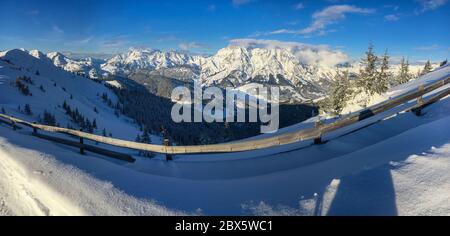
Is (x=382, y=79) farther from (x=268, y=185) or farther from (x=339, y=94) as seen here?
(x=268, y=185)

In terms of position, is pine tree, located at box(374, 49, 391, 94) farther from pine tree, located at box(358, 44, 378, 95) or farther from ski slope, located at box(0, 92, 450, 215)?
ski slope, located at box(0, 92, 450, 215)

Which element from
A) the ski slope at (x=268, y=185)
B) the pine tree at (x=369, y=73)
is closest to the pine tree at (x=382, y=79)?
the pine tree at (x=369, y=73)

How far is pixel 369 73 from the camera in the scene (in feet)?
152

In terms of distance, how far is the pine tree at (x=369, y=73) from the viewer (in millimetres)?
45469

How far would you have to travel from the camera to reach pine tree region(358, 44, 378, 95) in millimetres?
45469

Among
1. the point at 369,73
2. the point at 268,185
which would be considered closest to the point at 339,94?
the point at 369,73

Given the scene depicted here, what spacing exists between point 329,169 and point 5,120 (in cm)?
1571

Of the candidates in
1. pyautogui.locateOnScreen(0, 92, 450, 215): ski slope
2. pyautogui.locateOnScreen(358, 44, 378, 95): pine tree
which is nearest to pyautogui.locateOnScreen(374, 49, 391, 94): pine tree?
pyautogui.locateOnScreen(358, 44, 378, 95): pine tree

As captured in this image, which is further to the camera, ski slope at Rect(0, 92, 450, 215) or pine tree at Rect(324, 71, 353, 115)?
pine tree at Rect(324, 71, 353, 115)

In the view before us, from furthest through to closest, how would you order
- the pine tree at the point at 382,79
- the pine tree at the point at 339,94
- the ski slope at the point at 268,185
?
the pine tree at the point at 339,94
the pine tree at the point at 382,79
the ski slope at the point at 268,185

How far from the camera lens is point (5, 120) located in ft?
50.3

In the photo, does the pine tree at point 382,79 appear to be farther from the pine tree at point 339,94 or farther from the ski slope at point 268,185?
the ski slope at point 268,185

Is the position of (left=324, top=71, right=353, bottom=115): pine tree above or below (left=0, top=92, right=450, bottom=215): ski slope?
above
